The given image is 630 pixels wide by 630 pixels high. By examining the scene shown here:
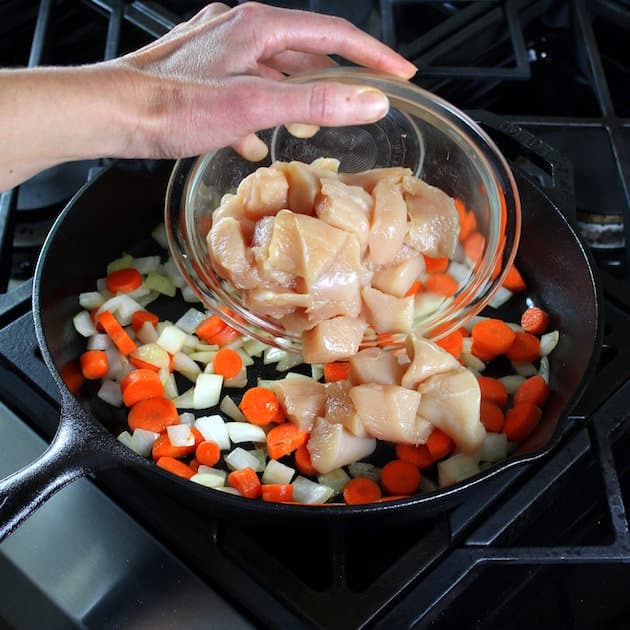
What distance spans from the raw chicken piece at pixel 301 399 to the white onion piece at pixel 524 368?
0.51m

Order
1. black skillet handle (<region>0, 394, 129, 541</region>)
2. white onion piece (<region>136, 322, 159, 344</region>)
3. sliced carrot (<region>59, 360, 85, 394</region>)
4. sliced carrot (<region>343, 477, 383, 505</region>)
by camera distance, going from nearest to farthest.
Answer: black skillet handle (<region>0, 394, 129, 541</region>) < sliced carrot (<region>343, 477, 383, 505</region>) < sliced carrot (<region>59, 360, 85, 394</region>) < white onion piece (<region>136, 322, 159, 344</region>)

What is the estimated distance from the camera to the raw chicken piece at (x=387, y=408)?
1.77 m

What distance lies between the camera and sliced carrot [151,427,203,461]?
187cm

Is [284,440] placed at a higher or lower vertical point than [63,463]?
lower

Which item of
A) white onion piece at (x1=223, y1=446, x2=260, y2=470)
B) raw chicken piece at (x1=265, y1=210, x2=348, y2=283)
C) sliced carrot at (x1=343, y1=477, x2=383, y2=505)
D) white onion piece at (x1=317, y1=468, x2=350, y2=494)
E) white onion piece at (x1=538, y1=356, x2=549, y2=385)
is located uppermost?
raw chicken piece at (x1=265, y1=210, x2=348, y2=283)

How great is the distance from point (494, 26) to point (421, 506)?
1.73 meters

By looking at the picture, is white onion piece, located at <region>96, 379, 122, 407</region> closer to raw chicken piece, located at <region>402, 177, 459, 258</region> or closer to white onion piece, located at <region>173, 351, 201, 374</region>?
white onion piece, located at <region>173, 351, 201, 374</region>

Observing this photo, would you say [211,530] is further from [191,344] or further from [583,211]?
[583,211]

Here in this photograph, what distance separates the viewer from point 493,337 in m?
2.05

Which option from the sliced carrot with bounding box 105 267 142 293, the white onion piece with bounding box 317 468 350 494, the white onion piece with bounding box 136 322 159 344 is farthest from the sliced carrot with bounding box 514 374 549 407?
the sliced carrot with bounding box 105 267 142 293

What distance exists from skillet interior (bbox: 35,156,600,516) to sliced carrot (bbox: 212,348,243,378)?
26 centimetres

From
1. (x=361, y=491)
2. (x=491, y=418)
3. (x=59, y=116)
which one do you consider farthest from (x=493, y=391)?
(x=59, y=116)

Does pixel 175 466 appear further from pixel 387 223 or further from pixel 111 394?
pixel 387 223

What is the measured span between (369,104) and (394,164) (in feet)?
1.59
